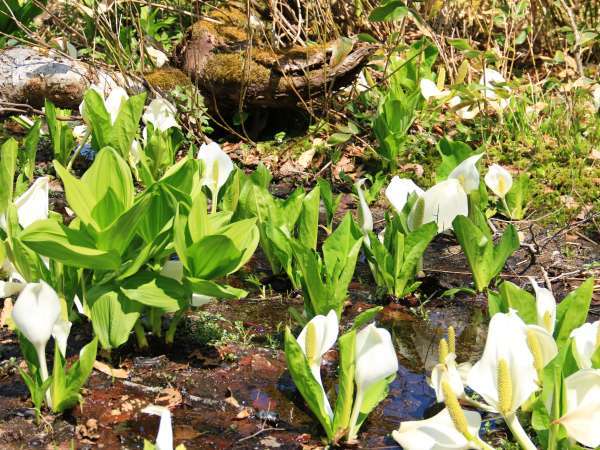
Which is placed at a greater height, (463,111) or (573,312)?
(573,312)

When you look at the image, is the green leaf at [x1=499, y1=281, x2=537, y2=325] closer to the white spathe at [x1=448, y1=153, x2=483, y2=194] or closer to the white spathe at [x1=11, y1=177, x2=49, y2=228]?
the white spathe at [x1=448, y1=153, x2=483, y2=194]

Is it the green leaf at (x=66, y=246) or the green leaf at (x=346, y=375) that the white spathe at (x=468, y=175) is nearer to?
the green leaf at (x=346, y=375)

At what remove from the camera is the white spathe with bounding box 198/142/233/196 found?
3180 millimetres

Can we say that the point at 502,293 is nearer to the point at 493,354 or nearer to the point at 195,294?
the point at 493,354

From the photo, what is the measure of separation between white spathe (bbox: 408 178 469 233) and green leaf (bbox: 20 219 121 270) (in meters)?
1.11

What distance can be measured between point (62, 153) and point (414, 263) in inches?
79.0

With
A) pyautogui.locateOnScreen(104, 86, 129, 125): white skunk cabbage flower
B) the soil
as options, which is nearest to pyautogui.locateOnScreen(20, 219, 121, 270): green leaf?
the soil

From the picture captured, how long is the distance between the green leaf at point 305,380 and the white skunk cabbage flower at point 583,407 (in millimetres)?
596

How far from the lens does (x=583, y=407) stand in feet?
5.62

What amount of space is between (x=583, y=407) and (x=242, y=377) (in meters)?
1.07

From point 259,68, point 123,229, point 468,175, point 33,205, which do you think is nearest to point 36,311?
point 123,229

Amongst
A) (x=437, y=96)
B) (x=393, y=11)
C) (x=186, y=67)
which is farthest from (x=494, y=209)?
(x=186, y=67)

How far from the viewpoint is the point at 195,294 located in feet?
8.14

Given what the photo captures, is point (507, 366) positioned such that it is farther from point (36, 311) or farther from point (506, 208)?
point (506, 208)
